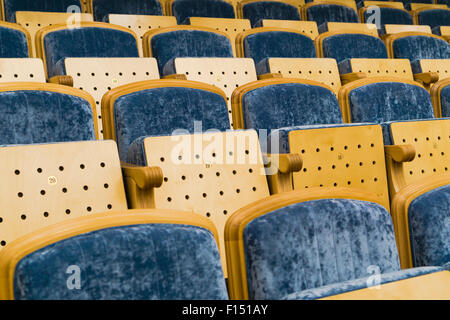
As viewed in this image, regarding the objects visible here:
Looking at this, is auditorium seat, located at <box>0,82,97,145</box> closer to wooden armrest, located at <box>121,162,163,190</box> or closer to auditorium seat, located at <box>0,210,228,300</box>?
wooden armrest, located at <box>121,162,163,190</box>

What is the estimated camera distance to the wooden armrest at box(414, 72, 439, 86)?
646 millimetres

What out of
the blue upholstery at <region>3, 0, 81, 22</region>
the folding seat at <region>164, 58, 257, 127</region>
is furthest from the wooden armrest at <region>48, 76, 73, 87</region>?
the blue upholstery at <region>3, 0, 81, 22</region>

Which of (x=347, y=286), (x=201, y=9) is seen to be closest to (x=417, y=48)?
(x=201, y=9)

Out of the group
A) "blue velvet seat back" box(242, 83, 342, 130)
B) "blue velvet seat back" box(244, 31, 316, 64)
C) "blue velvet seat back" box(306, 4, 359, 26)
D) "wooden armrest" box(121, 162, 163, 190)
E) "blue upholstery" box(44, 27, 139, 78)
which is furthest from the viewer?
"blue velvet seat back" box(306, 4, 359, 26)

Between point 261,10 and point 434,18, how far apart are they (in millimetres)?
406

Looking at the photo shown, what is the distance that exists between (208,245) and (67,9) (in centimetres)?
61

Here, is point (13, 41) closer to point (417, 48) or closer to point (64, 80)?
point (64, 80)

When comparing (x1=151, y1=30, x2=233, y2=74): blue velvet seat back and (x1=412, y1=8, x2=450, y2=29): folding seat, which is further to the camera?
(x1=412, y1=8, x2=450, y2=29): folding seat

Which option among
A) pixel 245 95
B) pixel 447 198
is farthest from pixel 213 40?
pixel 447 198

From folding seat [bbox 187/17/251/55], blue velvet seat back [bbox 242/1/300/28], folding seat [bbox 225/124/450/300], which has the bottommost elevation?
folding seat [bbox 225/124/450/300]

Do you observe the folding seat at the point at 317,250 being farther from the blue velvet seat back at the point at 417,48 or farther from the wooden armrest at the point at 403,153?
the blue velvet seat back at the point at 417,48

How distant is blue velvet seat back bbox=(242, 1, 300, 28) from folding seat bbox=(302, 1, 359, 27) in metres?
0.05

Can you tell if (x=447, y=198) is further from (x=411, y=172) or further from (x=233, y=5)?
(x=233, y=5)

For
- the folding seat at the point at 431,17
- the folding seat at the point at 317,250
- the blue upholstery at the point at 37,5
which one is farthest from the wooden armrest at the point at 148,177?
the folding seat at the point at 431,17
